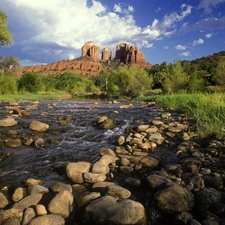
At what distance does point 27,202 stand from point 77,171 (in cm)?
124

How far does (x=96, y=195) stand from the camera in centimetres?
351

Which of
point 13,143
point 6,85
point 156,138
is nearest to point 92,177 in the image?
point 156,138

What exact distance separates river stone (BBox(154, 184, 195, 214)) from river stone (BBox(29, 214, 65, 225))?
1.50 meters

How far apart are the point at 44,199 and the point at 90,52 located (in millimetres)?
176236

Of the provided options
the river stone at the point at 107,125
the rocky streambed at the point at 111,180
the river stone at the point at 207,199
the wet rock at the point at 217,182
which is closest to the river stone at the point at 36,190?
the rocky streambed at the point at 111,180

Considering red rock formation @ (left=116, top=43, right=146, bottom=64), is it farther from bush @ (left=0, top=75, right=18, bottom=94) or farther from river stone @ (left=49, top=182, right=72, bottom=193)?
river stone @ (left=49, top=182, right=72, bottom=193)

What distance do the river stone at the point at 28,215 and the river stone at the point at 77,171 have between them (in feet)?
4.02

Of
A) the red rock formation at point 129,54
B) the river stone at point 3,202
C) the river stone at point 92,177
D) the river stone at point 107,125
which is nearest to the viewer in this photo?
the river stone at point 3,202

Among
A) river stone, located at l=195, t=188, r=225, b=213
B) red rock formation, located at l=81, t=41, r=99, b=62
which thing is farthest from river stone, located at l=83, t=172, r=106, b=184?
red rock formation, located at l=81, t=41, r=99, b=62

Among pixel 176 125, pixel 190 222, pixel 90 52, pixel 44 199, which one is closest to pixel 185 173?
pixel 190 222

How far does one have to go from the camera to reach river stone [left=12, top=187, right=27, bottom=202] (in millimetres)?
3489

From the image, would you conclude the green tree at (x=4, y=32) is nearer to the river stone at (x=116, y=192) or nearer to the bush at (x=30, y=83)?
the river stone at (x=116, y=192)

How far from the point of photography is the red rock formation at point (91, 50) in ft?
559

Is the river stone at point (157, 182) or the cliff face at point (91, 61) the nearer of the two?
the river stone at point (157, 182)
